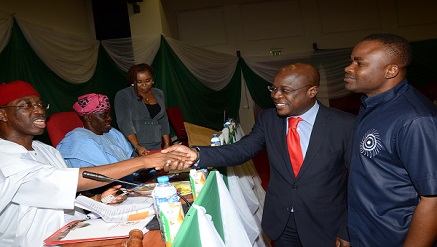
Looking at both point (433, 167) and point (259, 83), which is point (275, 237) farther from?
point (259, 83)

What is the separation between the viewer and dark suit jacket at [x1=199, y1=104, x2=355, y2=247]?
186 centimetres

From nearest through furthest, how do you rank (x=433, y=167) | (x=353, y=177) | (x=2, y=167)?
(x=433, y=167) → (x=353, y=177) → (x=2, y=167)

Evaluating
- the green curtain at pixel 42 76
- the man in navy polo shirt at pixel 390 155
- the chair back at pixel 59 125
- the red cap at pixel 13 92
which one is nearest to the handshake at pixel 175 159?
the red cap at pixel 13 92

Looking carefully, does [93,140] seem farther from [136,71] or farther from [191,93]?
[191,93]

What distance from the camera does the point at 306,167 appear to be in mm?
1866

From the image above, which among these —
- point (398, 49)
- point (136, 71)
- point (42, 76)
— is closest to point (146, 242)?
point (398, 49)

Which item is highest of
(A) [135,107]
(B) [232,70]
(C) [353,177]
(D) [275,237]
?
(B) [232,70]

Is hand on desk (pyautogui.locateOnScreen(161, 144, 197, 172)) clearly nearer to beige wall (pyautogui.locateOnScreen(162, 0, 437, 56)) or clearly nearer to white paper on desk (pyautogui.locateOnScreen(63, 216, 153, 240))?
white paper on desk (pyautogui.locateOnScreen(63, 216, 153, 240))

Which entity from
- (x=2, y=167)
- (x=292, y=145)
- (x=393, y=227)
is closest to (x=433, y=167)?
(x=393, y=227)

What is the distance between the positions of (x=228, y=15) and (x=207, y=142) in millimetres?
5988

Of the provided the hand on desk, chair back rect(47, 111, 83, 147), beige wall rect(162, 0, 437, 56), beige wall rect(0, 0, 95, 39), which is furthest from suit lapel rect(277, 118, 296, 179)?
beige wall rect(162, 0, 437, 56)

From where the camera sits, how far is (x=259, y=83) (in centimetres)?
776

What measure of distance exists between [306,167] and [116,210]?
100 cm

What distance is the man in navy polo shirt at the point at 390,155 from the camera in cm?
127
